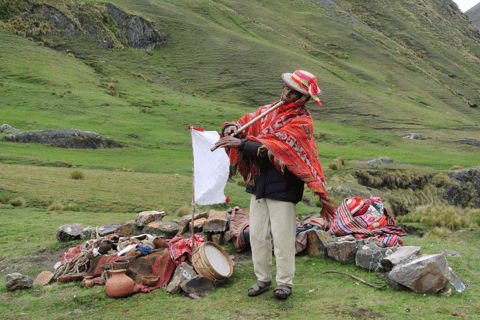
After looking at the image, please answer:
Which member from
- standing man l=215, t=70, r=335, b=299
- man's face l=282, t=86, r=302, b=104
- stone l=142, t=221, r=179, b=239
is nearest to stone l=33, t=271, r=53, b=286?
stone l=142, t=221, r=179, b=239

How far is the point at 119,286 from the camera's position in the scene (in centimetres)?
539

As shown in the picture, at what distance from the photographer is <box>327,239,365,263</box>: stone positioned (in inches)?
242

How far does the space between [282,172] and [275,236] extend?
2.64 ft

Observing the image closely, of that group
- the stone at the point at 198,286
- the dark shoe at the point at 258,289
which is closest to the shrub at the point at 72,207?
the stone at the point at 198,286

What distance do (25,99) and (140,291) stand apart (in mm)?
32502

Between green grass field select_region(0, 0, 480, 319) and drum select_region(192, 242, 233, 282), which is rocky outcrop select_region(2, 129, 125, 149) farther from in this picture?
drum select_region(192, 242, 233, 282)

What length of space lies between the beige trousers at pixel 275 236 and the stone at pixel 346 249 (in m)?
1.54

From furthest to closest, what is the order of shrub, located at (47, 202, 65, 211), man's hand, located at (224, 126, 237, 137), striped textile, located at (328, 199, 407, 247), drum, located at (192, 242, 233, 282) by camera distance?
shrub, located at (47, 202, 65, 211) < striped textile, located at (328, 199, 407, 247) < drum, located at (192, 242, 233, 282) < man's hand, located at (224, 126, 237, 137)

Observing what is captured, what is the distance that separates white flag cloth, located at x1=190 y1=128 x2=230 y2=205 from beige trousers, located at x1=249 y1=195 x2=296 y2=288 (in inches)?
44.4

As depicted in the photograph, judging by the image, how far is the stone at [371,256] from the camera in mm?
5707

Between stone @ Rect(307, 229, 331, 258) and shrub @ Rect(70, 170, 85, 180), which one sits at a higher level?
stone @ Rect(307, 229, 331, 258)

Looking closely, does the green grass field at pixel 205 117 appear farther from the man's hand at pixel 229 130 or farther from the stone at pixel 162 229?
the man's hand at pixel 229 130

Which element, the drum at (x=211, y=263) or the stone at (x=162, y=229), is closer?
the drum at (x=211, y=263)

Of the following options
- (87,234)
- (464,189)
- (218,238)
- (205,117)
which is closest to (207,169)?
(218,238)
